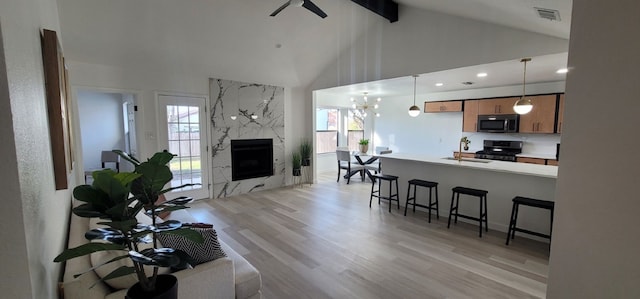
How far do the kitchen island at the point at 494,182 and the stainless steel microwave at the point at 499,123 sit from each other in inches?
90.0

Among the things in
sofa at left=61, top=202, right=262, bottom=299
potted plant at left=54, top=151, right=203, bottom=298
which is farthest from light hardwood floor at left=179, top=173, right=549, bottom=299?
potted plant at left=54, top=151, right=203, bottom=298

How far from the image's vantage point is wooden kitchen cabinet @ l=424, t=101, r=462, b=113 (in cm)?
714

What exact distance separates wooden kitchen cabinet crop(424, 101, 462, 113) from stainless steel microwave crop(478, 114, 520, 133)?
628 mm

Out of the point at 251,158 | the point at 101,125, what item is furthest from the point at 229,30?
the point at 101,125

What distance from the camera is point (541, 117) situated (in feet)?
19.0

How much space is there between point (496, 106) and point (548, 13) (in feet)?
13.5

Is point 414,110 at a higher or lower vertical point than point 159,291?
higher

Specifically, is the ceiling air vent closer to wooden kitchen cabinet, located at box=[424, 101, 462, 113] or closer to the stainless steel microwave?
the stainless steel microwave

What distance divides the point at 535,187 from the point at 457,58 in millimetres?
2173

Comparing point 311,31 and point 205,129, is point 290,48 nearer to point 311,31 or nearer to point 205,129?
point 311,31

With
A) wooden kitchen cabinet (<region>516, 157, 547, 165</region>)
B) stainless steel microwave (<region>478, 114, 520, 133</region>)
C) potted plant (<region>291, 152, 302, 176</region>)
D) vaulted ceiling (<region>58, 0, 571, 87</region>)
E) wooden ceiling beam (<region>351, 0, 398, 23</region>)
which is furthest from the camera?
potted plant (<region>291, 152, 302, 176</region>)

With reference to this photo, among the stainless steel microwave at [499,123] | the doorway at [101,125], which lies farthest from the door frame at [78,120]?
the stainless steel microwave at [499,123]

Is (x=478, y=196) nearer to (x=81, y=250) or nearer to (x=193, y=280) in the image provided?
(x=193, y=280)

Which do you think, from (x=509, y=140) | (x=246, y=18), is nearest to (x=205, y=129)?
(x=246, y=18)
